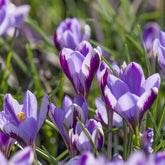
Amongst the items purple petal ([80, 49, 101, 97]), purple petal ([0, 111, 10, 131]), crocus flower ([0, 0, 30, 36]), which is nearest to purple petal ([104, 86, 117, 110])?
purple petal ([80, 49, 101, 97])

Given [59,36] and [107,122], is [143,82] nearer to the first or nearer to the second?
[107,122]

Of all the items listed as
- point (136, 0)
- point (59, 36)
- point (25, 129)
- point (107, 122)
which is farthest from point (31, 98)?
point (136, 0)

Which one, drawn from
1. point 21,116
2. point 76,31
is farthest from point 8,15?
point 21,116

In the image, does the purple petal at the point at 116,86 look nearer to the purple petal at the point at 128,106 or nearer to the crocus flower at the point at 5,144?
the purple petal at the point at 128,106

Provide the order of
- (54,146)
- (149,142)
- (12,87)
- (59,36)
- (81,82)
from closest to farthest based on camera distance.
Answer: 1. (149,142)
2. (81,82)
3. (59,36)
4. (54,146)
5. (12,87)

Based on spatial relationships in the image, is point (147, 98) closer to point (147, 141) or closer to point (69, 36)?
point (147, 141)

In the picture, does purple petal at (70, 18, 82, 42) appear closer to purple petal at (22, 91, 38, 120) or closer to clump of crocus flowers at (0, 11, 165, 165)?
clump of crocus flowers at (0, 11, 165, 165)

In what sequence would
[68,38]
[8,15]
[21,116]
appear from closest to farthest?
[21,116] → [68,38] → [8,15]
